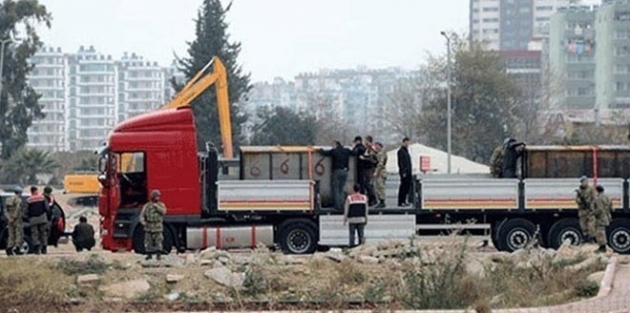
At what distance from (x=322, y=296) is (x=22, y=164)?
224 ft

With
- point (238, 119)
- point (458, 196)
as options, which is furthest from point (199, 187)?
point (238, 119)

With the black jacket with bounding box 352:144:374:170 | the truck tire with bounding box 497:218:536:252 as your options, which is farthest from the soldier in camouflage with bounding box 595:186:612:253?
the black jacket with bounding box 352:144:374:170

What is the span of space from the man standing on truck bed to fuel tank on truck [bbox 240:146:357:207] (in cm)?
181

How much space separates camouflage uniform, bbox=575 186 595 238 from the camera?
105ft

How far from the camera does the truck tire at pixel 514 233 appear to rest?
34.0 meters

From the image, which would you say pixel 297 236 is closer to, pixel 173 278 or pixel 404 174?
pixel 404 174

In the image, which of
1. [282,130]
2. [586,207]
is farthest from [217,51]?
→ [586,207]

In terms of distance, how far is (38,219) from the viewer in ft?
108

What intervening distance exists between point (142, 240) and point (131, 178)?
1.60 metres

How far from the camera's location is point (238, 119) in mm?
85438

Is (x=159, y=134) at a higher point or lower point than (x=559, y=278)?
higher

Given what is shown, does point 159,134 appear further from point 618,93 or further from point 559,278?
point 618,93

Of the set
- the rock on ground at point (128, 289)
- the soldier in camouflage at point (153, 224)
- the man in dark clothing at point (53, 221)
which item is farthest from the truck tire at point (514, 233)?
the rock on ground at point (128, 289)

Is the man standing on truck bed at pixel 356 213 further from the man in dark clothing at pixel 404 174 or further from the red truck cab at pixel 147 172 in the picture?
the red truck cab at pixel 147 172
